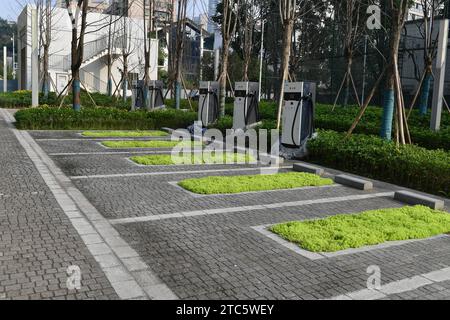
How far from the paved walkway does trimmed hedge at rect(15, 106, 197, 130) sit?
278 inches

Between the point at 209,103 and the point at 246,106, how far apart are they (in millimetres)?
2642

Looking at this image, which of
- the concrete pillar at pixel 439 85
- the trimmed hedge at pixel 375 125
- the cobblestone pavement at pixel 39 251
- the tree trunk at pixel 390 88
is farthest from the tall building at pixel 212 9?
the cobblestone pavement at pixel 39 251

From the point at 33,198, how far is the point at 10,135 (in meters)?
7.58

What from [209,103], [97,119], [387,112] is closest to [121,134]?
[97,119]

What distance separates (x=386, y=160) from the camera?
852 cm

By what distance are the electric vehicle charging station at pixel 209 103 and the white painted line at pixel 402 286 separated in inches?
489

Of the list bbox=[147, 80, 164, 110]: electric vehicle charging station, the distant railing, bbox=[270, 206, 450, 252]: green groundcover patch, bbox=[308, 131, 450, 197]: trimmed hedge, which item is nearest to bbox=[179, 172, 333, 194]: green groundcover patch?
bbox=[308, 131, 450, 197]: trimmed hedge

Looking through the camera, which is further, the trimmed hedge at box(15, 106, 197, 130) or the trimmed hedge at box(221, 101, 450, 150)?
the trimmed hedge at box(15, 106, 197, 130)

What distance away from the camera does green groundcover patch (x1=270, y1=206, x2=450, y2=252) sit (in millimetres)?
4769

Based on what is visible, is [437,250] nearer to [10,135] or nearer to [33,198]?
[33,198]

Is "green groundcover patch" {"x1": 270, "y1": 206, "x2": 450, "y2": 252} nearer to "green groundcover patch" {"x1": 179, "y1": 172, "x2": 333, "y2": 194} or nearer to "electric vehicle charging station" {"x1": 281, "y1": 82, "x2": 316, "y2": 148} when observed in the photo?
"green groundcover patch" {"x1": 179, "y1": 172, "x2": 333, "y2": 194}

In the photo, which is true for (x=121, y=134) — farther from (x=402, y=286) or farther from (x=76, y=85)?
(x=402, y=286)

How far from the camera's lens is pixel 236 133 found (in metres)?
13.5

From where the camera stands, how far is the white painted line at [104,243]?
11.7 feet
